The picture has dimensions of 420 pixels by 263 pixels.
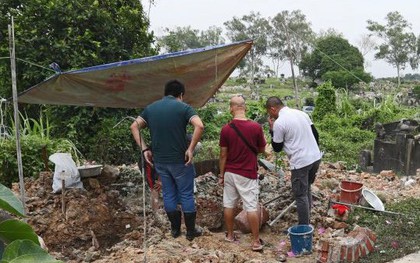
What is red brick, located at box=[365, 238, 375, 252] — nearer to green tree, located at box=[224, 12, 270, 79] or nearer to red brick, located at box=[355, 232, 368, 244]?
red brick, located at box=[355, 232, 368, 244]

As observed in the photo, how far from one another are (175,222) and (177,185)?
15.6 inches

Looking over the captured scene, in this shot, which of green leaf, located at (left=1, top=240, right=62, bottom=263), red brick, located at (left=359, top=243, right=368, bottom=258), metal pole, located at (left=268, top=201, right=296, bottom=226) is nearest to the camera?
green leaf, located at (left=1, top=240, right=62, bottom=263)

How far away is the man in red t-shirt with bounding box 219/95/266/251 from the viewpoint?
4648 millimetres

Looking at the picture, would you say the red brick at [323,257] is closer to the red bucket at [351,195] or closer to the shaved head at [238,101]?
the shaved head at [238,101]

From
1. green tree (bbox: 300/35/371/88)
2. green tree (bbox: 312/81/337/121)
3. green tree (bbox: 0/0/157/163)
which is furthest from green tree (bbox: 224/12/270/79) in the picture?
green tree (bbox: 0/0/157/163)

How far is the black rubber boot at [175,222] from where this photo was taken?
475 cm

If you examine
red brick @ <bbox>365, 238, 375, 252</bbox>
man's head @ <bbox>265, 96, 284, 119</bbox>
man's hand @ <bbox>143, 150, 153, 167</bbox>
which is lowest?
red brick @ <bbox>365, 238, 375, 252</bbox>

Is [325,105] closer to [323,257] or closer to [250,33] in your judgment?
[323,257]

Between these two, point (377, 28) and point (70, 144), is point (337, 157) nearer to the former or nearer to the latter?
point (70, 144)

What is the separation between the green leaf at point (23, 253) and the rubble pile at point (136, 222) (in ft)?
10.5

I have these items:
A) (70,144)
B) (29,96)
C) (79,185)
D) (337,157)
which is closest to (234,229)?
(79,185)

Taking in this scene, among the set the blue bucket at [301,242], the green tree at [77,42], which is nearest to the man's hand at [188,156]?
the blue bucket at [301,242]

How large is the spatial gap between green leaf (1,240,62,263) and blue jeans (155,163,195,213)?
406cm

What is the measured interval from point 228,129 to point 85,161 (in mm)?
4087
